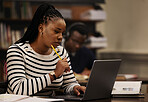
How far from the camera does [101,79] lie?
1580 mm

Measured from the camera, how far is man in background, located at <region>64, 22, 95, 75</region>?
11.9ft

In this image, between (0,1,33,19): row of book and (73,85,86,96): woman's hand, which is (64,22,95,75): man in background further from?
(73,85,86,96): woman's hand

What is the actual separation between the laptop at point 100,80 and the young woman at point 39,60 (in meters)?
0.18

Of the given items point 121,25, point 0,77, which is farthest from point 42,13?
point 121,25

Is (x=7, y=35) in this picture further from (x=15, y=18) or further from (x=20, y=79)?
(x=20, y=79)

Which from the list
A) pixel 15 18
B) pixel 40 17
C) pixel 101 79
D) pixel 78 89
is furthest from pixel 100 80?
pixel 15 18

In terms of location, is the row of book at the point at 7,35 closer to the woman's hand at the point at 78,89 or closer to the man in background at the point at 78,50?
the man in background at the point at 78,50

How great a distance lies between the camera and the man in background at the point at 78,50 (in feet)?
11.9

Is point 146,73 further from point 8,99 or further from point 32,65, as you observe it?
point 8,99

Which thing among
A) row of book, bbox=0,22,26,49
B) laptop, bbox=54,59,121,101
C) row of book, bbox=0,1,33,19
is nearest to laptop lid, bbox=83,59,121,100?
laptop, bbox=54,59,121,101

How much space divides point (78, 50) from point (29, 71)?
194cm

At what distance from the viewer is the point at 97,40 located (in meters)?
4.62

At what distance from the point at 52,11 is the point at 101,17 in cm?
282

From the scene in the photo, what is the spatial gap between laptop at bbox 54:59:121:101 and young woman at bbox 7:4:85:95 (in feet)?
0.61
